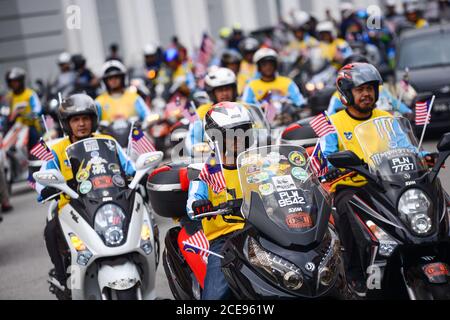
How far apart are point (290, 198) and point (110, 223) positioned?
1.70 meters

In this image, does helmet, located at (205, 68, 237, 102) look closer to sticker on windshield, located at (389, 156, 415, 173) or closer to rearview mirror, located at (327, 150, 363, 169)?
rearview mirror, located at (327, 150, 363, 169)

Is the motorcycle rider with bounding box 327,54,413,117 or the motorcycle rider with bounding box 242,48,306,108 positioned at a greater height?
the motorcycle rider with bounding box 242,48,306,108

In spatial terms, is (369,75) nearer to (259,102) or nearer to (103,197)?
(103,197)

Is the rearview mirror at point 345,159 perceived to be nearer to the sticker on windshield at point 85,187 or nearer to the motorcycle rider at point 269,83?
the sticker on windshield at point 85,187

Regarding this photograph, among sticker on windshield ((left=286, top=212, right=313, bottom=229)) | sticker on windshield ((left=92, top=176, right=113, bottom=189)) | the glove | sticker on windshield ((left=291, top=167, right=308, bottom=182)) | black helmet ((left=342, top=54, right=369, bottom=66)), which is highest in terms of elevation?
black helmet ((left=342, top=54, right=369, bottom=66))

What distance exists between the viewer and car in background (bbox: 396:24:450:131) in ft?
45.3

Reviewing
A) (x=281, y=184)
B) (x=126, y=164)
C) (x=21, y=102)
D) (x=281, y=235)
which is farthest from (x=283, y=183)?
(x=21, y=102)

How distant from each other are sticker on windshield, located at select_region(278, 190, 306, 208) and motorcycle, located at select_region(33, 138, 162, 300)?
1.52 meters

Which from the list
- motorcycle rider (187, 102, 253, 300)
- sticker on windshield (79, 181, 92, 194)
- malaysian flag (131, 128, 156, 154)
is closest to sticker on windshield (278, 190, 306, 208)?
motorcycle rider (187, 102, 253, 300)

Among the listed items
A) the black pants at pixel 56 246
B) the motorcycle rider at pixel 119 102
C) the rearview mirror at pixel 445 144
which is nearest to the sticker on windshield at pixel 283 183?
the rearview mirror at pixel 445 144

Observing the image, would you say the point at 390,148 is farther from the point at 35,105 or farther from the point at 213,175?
the point at 35,105

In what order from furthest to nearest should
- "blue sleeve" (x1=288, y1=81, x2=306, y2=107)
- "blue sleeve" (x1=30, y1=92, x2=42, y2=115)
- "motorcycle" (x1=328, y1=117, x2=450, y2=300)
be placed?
1. "blue sleeve" (x1=30, y1=92, x2=42, y2=115)
2. "blue sleeve" (x1=288, y1=81, x2=306, y2=107)
3. "motorcycle" (x1=328, y1=117, x2=450, y2=300)

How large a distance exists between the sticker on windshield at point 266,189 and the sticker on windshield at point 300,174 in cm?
18
